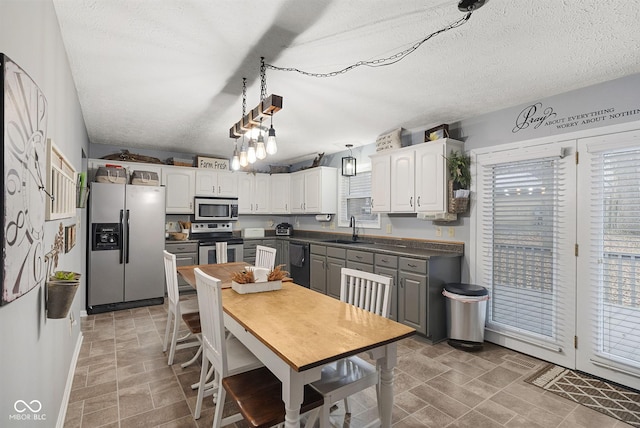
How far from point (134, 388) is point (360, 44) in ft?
9.93

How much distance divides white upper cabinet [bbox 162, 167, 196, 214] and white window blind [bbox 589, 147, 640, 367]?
5336 millimetres

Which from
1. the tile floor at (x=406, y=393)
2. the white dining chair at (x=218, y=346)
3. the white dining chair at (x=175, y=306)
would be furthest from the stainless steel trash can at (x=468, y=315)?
the white dining chair at (x=175, y=306)

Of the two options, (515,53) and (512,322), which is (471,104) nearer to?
(515,53)

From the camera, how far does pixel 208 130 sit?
4.29 meters

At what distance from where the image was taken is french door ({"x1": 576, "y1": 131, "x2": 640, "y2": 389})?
2588mm

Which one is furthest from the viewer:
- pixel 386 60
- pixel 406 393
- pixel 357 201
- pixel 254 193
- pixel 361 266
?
pixel 254 193

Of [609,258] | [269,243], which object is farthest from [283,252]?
[609,258]

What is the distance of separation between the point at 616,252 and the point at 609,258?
2.9 inches

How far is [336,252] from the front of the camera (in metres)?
4.60

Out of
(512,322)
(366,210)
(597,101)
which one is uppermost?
(597,101)

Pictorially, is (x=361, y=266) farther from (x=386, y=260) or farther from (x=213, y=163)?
(x=213, y=163)

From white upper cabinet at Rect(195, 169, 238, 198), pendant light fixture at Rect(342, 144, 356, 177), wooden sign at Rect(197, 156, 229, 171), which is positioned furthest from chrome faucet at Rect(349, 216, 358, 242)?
wooden sign at Rect(197, 156, 229, 171)

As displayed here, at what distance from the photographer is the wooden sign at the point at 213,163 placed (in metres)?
5.78

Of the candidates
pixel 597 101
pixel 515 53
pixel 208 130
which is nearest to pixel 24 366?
pixel 515 53
